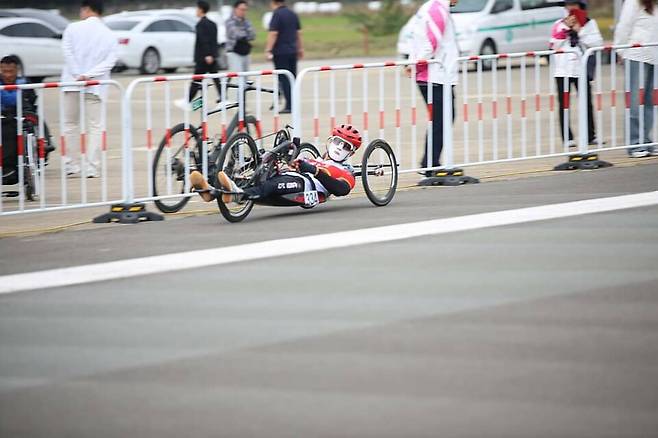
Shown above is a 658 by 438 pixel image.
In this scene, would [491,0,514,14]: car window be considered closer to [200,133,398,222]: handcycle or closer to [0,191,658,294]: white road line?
[0,191,658,294]: white road line

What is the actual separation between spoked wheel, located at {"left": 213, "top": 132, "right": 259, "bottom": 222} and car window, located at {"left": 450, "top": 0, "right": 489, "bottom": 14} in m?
22.3

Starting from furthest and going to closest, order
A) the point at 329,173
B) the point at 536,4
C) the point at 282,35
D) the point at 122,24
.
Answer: the point at 122,24 → the point at 536,4 → the point at 282,35 → the point at 329,173

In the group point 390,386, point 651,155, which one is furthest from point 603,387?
point 651,155

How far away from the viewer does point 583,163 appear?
1404 centimetres

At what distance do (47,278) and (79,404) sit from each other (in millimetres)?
2990

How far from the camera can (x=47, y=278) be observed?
873 centimetres

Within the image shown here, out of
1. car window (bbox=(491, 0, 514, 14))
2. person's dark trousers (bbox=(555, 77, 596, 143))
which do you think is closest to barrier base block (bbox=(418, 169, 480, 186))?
person's dark trousers (bbox=(555, 77, 596, 143))

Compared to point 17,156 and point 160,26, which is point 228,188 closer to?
point 17,156

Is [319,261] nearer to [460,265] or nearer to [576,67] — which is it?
[460,265]

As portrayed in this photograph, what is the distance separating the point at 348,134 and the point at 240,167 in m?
0.94

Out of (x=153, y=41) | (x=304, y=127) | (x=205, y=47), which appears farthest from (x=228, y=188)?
(x=153, y=41)

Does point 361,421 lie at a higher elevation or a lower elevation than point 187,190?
lower

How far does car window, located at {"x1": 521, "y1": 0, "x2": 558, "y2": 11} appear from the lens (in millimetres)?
33750

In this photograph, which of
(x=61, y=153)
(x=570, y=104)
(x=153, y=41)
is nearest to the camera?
(x=61, y=153)
